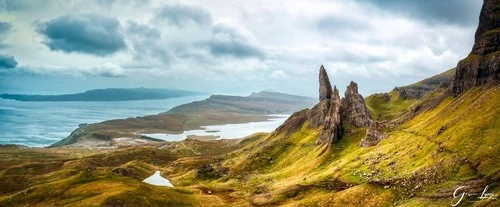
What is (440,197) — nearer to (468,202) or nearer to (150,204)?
(468,202)

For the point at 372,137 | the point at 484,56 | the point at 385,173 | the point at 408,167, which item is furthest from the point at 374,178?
the point at 484,56

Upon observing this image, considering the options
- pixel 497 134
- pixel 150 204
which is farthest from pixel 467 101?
pixel 150 204

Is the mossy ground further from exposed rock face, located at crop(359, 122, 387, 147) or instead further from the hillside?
exposed rock face, located at crop(359, 122, 387, 147)

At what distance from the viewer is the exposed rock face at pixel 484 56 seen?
162 m

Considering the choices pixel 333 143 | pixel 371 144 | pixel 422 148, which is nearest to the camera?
pixel 422 148

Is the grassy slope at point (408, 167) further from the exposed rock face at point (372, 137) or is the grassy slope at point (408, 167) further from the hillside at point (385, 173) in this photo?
the exposed rock face at point (372, 137)

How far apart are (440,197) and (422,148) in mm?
38446

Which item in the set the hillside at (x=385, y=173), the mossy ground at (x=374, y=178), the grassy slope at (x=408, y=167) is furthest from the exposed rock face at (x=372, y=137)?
the grassy slope at (x=408, y=167)

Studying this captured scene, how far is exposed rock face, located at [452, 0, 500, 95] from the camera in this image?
6363 inches

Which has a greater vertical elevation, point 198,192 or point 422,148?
point 422,148

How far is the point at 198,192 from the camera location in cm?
15350

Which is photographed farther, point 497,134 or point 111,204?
point 111,204

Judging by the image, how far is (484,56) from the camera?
565 ft

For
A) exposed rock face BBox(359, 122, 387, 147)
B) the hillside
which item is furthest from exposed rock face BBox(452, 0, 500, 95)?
exposed rock face BBox(359, 122, 387, 147)
